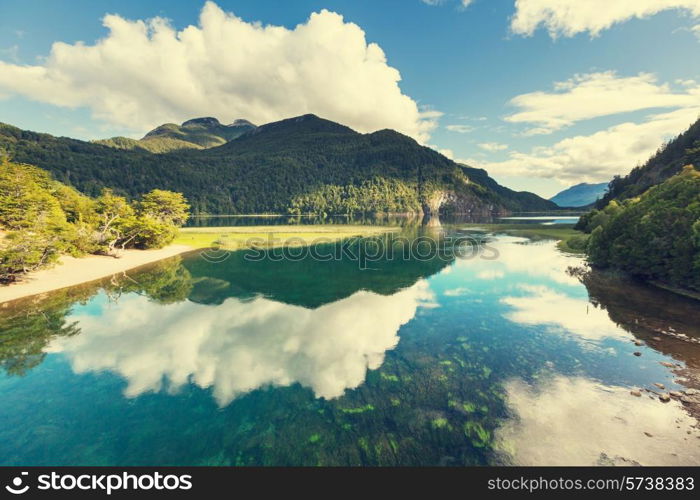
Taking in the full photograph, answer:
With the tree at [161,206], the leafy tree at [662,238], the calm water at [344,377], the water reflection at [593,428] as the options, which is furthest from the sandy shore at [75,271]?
the leafy tree at [662,238]

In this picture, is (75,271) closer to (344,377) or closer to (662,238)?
(344,377)

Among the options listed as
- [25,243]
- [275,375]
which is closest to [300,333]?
[275,375]

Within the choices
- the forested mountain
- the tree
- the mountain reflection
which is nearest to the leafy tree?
the mountain reflection

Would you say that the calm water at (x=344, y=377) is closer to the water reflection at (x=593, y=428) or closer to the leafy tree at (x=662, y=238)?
the water reflection at (x=593, y=428)

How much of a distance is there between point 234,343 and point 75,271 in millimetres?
45871

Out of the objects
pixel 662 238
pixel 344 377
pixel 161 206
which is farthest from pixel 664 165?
pixel 161 206

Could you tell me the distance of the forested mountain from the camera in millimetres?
131625

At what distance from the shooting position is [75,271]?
54.9m

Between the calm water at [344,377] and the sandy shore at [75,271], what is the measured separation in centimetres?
497

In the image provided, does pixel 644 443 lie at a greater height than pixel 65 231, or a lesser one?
lesser

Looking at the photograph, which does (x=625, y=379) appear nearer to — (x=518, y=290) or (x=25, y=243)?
(x=518, y=290)

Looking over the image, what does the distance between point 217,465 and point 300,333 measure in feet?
58.3

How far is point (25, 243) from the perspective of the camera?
1697 inches

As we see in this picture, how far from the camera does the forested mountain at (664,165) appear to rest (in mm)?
131625
